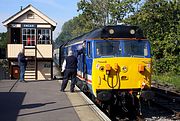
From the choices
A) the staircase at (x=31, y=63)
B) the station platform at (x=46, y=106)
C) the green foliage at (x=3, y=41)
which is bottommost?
the station platform at (x=46, y=106)

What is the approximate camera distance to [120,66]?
42.0 ft

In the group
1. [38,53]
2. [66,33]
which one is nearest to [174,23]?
[38,53]

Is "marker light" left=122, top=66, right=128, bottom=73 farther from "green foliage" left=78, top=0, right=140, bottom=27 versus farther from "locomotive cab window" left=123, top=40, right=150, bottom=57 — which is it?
"green foliage" left=78, top=0, right=140, bottom=27

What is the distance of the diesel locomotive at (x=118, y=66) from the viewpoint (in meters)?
12.7

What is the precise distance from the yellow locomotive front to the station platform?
86cm

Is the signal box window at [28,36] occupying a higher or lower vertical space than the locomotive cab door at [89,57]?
Answer: higher

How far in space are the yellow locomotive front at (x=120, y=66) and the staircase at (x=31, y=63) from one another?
34.9 feet

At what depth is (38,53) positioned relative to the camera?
23312 millimetres

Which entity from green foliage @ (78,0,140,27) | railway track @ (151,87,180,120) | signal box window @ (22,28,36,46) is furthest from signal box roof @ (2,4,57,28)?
green foliage @ (78,0,140,27)

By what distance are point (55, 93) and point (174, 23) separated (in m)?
22.0

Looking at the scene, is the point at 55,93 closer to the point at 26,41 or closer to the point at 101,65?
the point at 101,65

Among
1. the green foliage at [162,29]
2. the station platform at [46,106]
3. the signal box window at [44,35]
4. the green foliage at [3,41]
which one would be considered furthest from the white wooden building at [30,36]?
the green foliage at [3,41]

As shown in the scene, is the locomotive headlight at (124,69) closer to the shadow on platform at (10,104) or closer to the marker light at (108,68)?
the marker light at (108,68)

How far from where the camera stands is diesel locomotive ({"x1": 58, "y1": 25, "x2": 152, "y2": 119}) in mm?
12711
